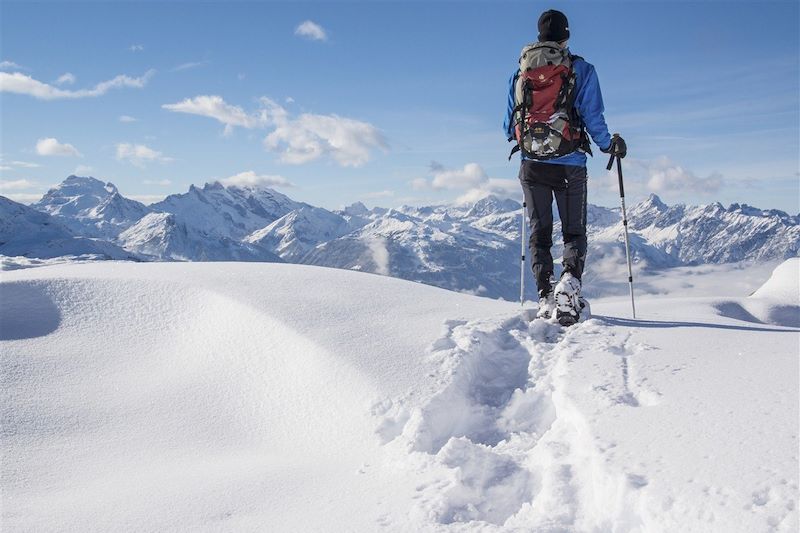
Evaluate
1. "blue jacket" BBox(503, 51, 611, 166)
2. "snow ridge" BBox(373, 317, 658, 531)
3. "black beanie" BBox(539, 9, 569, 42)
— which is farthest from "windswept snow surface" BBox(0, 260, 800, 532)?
"black beanie" BBox(539, 9, 569, 42)

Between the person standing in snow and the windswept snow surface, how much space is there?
93 cm

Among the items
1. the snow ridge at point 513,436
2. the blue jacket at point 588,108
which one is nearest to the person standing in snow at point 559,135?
the blue jacket at point 588,108

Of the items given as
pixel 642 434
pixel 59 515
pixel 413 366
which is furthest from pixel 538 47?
pixel 59 515

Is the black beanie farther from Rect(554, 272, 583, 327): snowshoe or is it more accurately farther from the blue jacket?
Rect(554, 272, 583, 327): snowshoe

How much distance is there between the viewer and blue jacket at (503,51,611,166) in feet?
22.1

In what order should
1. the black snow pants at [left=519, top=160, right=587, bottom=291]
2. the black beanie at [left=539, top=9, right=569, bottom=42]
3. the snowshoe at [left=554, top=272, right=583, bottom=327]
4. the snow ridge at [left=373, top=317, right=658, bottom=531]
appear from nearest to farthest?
the snow ridge at [left=373, top=317, right=658, bottom=531] < the snowshoe at [left=554, top=272, right=583, bottom=327] < the black beanie at [left=539, top=9, right=569, bottom=42] < the black snow pants at [left=519, top=160, right=587, bottom=291]

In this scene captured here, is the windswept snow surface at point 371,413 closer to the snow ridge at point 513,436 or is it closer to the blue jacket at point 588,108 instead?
the snow ridge at point 513,436

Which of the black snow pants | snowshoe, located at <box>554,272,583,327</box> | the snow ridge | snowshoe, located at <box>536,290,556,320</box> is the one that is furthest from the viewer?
the black snow pants

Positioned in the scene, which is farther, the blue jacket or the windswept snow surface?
the blue jacket

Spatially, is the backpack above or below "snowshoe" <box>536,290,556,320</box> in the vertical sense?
above

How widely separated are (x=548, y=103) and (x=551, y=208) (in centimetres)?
146

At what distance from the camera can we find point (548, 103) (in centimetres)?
690

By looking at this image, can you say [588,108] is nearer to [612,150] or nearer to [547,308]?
[612,150]

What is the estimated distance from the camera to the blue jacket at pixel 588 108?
674cm
